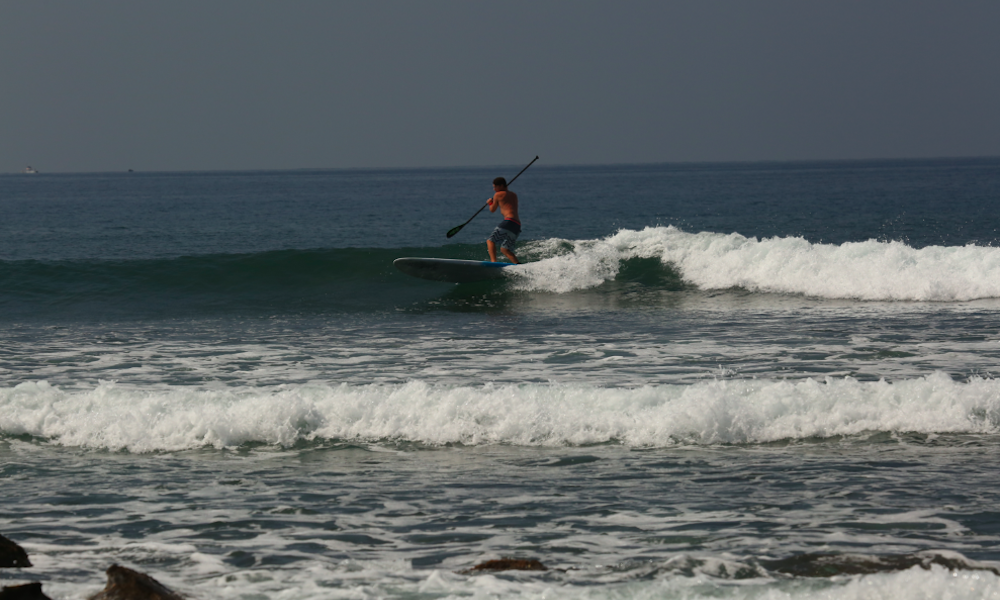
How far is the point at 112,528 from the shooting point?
589 cm

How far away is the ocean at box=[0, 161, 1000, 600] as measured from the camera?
5090 millimetres

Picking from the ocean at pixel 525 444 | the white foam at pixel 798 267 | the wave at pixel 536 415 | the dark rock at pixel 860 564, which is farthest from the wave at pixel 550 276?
the dark rock at pixel 860 564

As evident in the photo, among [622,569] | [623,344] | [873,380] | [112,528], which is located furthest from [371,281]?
[622,569]

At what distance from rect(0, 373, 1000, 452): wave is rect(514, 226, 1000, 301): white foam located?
345 inches

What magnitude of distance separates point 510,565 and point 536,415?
329 cm

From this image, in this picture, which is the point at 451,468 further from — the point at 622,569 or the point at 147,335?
the point at 147,335

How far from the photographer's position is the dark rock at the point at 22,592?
4.16 meters

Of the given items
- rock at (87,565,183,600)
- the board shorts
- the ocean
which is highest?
the board shorts

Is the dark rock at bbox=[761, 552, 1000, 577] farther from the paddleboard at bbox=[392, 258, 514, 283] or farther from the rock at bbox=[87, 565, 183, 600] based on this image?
the paddleboard at bbox=[392, 258, 514, 283]

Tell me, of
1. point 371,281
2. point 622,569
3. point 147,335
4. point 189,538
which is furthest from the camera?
point 371,281

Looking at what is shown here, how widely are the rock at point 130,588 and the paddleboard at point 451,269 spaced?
13882mm

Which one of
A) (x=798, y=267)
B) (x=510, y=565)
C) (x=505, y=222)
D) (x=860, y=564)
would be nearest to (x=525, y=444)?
(x=510, y=565)

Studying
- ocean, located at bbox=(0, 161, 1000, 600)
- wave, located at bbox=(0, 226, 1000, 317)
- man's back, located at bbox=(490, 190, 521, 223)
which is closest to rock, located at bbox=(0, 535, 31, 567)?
ocean, located at bbox=(0, 161, 1000, 600)

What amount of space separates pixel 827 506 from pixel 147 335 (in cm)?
1123
